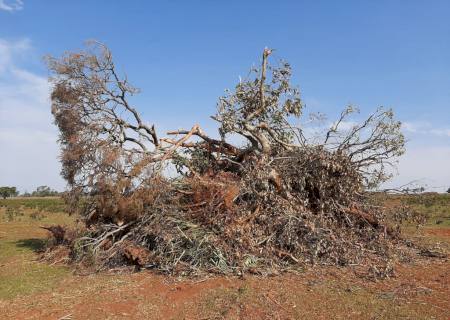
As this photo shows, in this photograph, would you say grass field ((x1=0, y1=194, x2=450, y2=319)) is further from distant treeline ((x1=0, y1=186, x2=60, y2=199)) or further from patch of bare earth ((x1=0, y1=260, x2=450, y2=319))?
distant treeline ((x1=0, y1=186, x2=60, y2=199))

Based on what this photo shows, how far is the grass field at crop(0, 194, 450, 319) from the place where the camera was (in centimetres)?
548

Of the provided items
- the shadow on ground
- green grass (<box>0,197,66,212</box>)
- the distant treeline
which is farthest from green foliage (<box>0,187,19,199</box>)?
the shadow on ground

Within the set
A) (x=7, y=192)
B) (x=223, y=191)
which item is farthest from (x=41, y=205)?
(x=7, y=192)

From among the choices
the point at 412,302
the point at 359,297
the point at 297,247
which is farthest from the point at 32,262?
the point at 412,302

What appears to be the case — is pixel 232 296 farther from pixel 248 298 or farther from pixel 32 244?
pixel 32 244

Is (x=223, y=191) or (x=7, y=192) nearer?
(x=223, y=191)

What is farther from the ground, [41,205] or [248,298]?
[41,205]

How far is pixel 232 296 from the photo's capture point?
594cm

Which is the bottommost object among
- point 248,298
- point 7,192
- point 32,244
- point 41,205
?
point 248,298

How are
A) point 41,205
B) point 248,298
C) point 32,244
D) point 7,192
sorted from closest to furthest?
point 248,298 < point 32,244 < point 41,205 < point 7,192

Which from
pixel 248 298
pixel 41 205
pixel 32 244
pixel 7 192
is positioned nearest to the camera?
pixel 248 298

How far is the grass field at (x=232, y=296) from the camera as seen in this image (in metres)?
5.48

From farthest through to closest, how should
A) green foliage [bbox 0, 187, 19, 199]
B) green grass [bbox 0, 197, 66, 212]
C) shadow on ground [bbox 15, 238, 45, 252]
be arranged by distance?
green foliage [bbox 0, 187, 19, 199], green grass [bbox 0, 197, 66, 212], shadow on ground [bbox 15, 238, 45, 252]

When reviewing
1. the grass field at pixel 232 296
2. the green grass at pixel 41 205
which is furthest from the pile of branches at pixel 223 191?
the green grass at pixel 41 205
